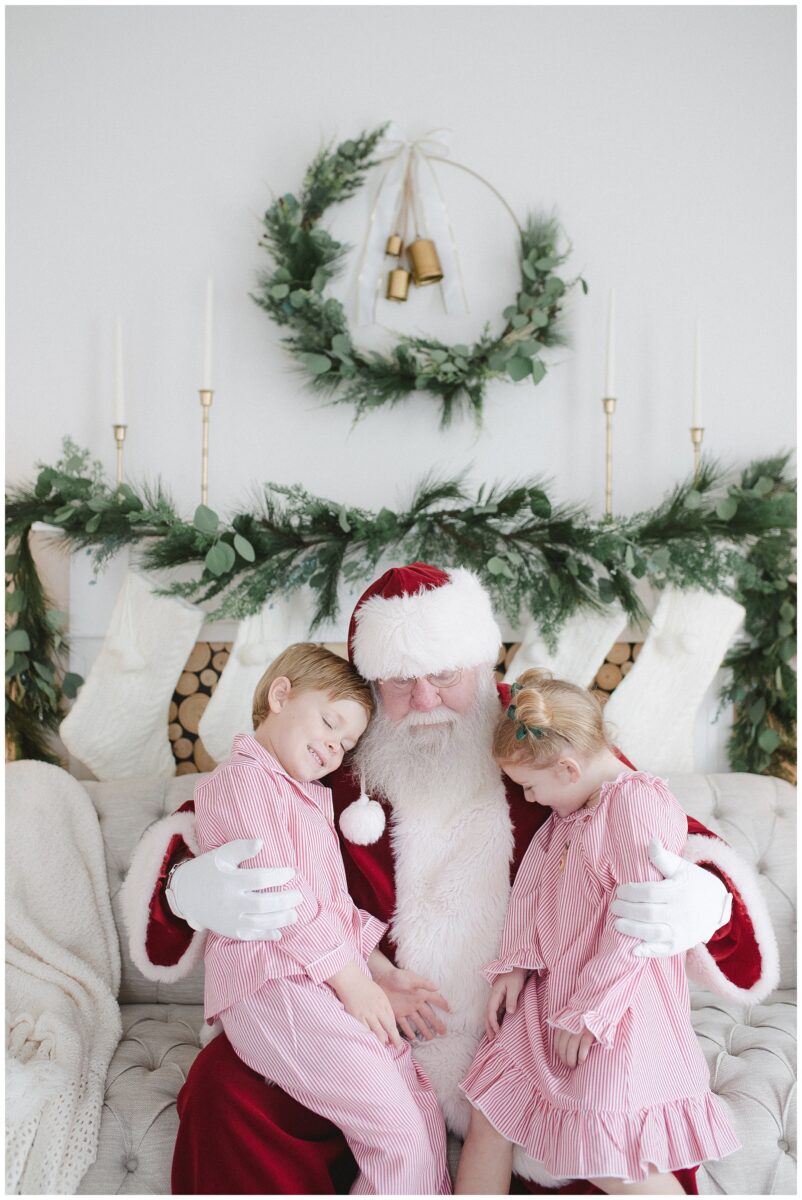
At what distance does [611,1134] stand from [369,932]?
589 mm

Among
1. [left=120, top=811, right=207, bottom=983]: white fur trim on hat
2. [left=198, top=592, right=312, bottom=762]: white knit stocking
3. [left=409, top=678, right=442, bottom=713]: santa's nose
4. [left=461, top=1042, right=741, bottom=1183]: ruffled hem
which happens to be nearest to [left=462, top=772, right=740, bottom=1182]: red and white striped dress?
[left=461, top=1042, right=741, bottom=1183]: ruffled hem

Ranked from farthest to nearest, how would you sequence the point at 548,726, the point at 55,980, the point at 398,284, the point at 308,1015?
the point at 398,284 < the point at 55,980 < the point at 548,726 < the point at 308,1015

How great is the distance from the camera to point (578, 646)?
8.34 ft

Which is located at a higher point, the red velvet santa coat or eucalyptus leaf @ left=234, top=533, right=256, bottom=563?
eucalyptus leaf @ left=234, top=533, right=256, bottom=563

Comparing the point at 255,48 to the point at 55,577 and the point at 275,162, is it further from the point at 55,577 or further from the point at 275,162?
the point at 55,577

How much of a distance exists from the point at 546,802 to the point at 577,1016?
41cm

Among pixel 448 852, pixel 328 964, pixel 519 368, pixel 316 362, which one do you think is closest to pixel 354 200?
pixel 316 362

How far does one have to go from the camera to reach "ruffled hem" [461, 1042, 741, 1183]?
1461 millimetres

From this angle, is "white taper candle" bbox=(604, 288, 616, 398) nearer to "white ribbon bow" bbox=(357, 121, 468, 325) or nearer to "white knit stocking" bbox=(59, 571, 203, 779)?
"white ribbon bow" bbox=(357, 121, 468, 325)

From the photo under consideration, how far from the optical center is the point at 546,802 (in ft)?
5.93

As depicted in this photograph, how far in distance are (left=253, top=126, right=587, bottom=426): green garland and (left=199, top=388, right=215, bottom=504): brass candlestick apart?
0.91ft

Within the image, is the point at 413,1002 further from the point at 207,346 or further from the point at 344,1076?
the point at 207,346

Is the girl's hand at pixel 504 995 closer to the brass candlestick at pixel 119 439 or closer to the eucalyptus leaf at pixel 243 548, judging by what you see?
the eucalyptus leaf at pixel 243 548

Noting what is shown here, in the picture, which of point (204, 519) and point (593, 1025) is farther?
point (204, 519)
